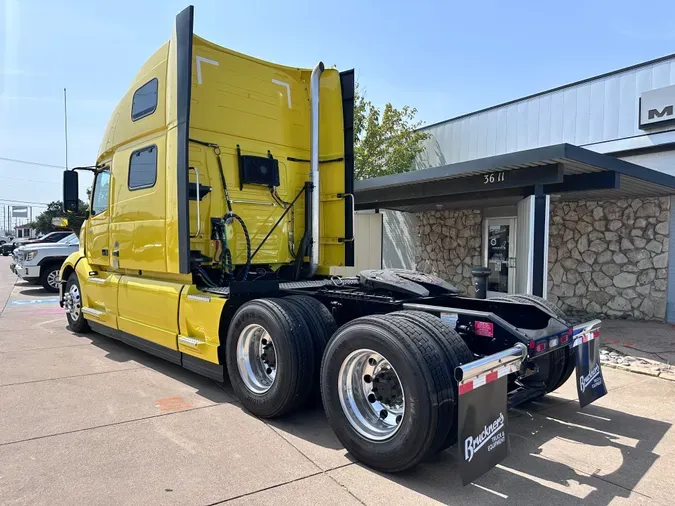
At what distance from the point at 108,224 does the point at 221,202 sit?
207cm

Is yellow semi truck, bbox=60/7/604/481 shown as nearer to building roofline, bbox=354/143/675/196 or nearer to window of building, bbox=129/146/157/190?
window of building, bbox=129/146/157/190

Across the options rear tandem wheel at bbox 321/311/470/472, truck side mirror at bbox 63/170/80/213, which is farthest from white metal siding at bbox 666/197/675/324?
truck side mirror at bbox 63/170/80/213

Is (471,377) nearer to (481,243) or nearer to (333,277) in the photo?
(333,277)

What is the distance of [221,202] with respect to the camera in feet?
18.8

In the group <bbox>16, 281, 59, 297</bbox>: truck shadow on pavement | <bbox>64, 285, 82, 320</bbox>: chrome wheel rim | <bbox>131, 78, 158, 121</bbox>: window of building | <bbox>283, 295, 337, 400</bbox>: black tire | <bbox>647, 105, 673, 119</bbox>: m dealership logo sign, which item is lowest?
<bbox>16, 281, 59, 297</bbox>: truck shadow on pavement

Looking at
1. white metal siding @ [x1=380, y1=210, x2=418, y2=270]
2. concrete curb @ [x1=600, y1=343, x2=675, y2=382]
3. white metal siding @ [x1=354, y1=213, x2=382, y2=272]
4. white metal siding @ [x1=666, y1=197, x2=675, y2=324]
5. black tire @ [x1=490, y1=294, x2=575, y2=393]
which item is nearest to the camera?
black tire @ [x1=490, y1=294, x2=575, y2=393]

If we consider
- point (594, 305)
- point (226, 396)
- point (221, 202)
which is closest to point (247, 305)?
point (226, 396)

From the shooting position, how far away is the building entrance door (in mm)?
11859

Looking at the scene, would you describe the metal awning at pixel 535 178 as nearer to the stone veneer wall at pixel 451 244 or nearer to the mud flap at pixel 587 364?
the stone veneer wall at pixel 451 244

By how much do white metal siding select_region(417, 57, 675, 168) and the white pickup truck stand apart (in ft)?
36.8

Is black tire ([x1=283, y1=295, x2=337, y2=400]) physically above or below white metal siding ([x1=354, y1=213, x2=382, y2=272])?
below

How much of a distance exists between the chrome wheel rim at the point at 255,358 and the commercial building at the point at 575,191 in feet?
15.5

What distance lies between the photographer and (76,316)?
7.95 metres

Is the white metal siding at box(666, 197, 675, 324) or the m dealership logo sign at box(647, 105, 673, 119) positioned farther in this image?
the white metal siding at box(666, 197, 675, 324)
